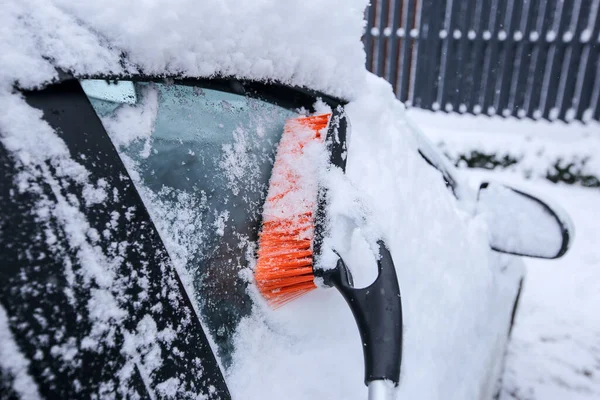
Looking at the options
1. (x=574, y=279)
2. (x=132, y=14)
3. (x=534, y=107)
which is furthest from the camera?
(x=534, y=107)

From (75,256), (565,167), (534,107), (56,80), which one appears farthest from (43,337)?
(534,107)

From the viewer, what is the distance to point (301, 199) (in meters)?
0.92

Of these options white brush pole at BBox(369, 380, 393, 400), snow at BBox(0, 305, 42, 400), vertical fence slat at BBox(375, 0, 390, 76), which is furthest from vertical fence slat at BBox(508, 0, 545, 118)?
snow at BBox(0, 305, 42, 400)

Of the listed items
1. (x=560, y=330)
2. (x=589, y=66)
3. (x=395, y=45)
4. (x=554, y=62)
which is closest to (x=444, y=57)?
(x=395, y=45)

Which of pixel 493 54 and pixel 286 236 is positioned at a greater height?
pixel 493 54

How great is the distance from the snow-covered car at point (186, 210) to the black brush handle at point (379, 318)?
0.08 meters

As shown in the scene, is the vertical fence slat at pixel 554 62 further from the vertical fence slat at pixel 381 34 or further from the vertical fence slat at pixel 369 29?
the vertical fence slat at pixel 369 29

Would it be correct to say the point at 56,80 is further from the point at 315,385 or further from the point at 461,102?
the point at 461,102

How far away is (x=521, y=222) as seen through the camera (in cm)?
161

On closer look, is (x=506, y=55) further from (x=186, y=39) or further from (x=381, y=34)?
(x=186, y=39)

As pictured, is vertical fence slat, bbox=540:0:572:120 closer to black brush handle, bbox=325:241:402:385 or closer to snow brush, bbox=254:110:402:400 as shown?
snow brush, bbox=254:110:402:400

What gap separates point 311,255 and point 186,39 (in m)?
0.46

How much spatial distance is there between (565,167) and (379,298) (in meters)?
5.11

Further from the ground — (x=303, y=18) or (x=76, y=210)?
(x=303, y=18)
